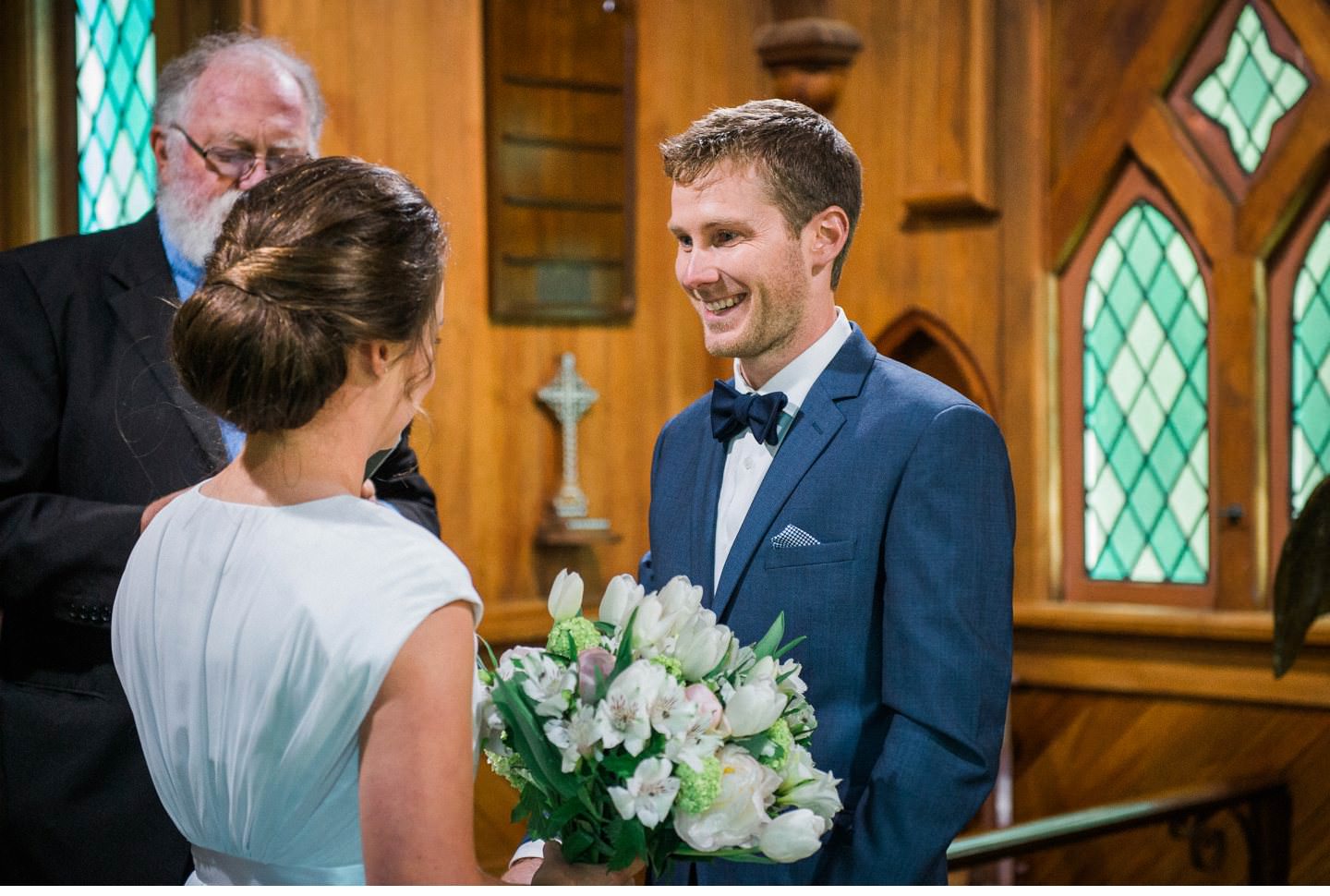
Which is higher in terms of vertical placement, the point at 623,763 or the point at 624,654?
the point at 624,654

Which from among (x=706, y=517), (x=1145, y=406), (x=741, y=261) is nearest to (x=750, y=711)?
(x=706, y=517)

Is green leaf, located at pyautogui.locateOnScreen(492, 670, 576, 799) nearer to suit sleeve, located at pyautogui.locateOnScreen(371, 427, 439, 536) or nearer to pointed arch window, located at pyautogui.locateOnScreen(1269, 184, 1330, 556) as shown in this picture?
suit sleeve, located at pyautogui.locateOnScreen(371, 427, 439, 536)

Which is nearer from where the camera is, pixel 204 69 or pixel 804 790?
pixel 804 790

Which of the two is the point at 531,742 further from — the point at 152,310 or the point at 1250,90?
the point at 1250,90

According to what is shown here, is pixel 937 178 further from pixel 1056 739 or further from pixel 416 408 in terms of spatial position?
pixel 416 408

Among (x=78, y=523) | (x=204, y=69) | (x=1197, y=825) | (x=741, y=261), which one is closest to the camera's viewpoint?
(x=741, y=261)

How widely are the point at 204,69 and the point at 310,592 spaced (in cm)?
179

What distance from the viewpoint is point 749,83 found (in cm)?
614

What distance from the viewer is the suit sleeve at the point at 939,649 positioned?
1975mm

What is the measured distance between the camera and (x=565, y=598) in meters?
1.81

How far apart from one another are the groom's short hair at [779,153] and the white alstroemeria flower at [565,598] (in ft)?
2.27

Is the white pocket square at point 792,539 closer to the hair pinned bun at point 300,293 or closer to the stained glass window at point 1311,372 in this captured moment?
the hair pinned bun at point 300,293

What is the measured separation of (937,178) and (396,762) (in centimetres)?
455

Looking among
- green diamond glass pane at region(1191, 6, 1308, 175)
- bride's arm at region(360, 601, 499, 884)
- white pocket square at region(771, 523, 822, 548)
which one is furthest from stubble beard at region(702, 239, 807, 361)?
green diamond glass pane at region(1191, 6, 1308, 175)
